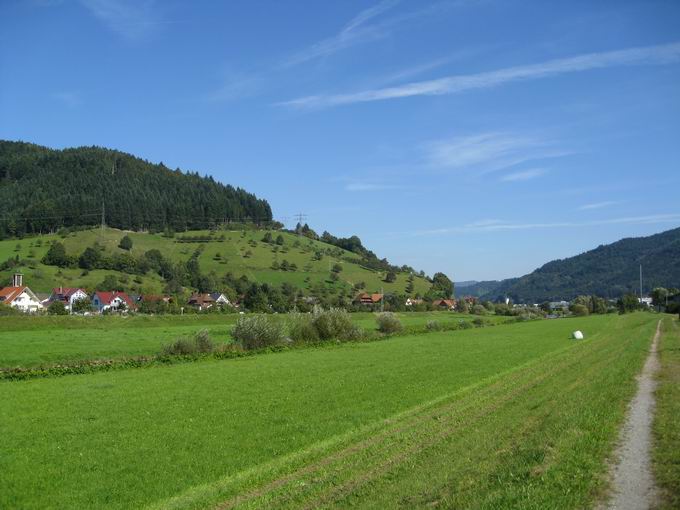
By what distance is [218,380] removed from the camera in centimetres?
3316

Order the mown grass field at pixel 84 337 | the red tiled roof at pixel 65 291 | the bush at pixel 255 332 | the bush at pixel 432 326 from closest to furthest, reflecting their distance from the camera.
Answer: the mown grass field at pixel 84 337 < the bush at pixel 255 332 < the bush at pixel 432 326 < the red tiled roof at pixel 65 291

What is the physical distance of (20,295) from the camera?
405 ft

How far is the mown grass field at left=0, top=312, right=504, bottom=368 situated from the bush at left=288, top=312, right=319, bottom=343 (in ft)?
4.77

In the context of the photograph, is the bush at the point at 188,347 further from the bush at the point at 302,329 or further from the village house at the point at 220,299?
the village house at the point at 220,299

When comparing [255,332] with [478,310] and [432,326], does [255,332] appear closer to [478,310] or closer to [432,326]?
[432,326]

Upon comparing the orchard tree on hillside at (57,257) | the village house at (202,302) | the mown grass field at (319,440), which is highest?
the orchard tree on hillside at (57,257)

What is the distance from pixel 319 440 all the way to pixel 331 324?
167 feet

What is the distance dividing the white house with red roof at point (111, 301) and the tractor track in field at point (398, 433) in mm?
115493

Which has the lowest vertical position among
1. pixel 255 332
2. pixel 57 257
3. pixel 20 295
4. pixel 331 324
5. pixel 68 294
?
pixel 255 332

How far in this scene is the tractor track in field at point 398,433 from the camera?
11992 millimetres

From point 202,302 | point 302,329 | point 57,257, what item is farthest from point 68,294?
point 302,329

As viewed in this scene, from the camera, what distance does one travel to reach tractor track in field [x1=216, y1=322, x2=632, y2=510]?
39.3 feet

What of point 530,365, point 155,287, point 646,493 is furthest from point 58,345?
point 155,287

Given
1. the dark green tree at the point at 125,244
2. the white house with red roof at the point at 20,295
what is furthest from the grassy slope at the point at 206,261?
the white house with red roof at the point at 20,295
